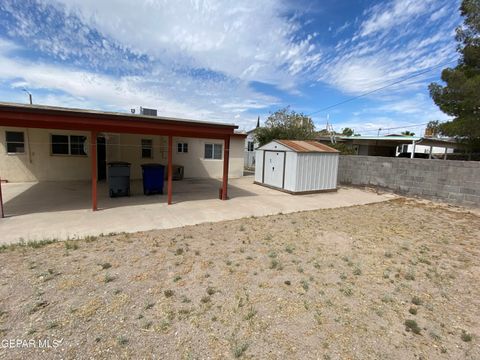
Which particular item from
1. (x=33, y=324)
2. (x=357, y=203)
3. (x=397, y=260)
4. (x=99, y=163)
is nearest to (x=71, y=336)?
(x=33, y=324)

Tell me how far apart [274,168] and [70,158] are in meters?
8.99

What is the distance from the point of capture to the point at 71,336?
2418 mm

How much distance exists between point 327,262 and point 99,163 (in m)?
11.1

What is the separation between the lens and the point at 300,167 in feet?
34.3

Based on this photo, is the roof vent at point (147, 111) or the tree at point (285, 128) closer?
the roof vent at point (147, 111)

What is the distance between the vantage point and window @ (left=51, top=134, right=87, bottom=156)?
1102cm

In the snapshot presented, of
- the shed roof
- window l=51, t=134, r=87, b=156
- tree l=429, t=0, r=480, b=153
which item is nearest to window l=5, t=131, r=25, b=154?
window l=51, t=134, r=87, b=156

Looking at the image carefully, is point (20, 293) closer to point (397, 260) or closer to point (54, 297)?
point (54, 297)

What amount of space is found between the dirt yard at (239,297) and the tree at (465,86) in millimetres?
7673

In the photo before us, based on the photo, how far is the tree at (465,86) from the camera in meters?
10.1

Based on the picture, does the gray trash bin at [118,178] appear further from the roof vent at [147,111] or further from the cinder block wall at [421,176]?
the cinder block wall at [421,176]

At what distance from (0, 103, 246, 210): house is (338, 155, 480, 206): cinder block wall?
21.1ft

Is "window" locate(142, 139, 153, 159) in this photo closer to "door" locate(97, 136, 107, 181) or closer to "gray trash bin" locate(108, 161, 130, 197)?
"door" locate(97, 136, 107, 181)

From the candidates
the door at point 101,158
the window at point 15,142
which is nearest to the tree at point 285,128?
the door at point 101,158
